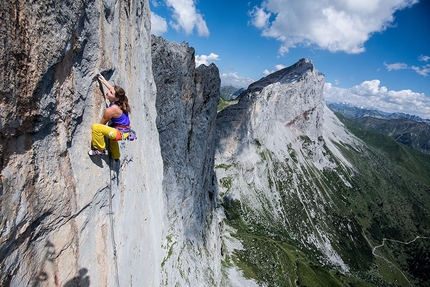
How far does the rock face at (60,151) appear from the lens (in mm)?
5941

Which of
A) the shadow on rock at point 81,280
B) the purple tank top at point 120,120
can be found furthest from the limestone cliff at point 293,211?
the purple tank top at point 120,120

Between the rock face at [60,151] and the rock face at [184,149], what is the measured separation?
11956 millimetres

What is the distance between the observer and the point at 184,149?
29422 mm

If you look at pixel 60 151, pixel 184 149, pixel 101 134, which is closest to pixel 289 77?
pixel 184 149

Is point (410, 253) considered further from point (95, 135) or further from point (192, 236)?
point (95, 135)

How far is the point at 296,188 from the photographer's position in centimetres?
15900

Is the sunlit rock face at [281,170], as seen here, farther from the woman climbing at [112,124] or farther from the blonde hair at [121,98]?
the blonde hair at [121,98]

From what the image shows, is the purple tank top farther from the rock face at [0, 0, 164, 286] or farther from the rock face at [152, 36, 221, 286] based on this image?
the rock face at [152, 36, 221, 286]

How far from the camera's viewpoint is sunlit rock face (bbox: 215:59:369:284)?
12850 centimetres

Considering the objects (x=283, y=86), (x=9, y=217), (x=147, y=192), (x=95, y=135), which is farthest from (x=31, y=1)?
(x=283, y=86)

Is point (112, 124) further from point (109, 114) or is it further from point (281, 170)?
point (281, 170)

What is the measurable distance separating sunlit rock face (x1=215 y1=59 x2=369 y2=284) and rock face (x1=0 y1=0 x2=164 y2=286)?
112 meters

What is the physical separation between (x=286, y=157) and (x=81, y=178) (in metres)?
167

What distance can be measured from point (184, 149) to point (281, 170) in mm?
136543
